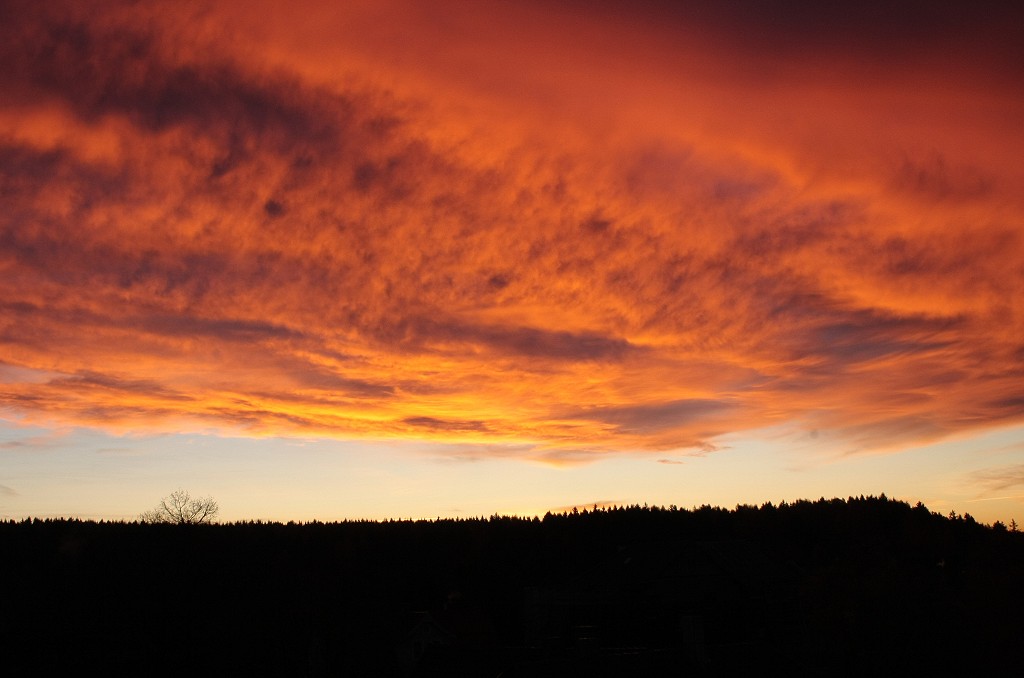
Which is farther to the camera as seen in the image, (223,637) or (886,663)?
(223,637)

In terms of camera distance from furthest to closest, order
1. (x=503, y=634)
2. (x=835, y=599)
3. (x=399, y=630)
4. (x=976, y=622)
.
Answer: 1. (x=503, y=634)
2. (x=399, y=630)
3. (x=835, y=599)
4. (x=976, y=622)

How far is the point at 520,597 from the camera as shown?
114m

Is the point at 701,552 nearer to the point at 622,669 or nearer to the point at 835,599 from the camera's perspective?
the point at 835,599

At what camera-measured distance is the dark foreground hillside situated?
2035 inches

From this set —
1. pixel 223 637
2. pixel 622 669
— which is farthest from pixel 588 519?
pixel 622 669

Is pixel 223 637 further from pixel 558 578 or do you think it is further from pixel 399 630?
pixel 558 578

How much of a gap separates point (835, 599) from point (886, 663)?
12.1 metres

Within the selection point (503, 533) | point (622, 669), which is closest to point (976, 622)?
point (622, 669)

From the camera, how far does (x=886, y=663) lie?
5050 centimetres

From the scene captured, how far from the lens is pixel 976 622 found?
5644cm

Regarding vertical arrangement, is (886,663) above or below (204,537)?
below

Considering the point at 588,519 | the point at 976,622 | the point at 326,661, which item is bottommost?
the point at 326,661

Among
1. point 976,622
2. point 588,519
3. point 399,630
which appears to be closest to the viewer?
point 976,622

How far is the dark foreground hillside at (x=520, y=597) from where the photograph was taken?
51688mm
